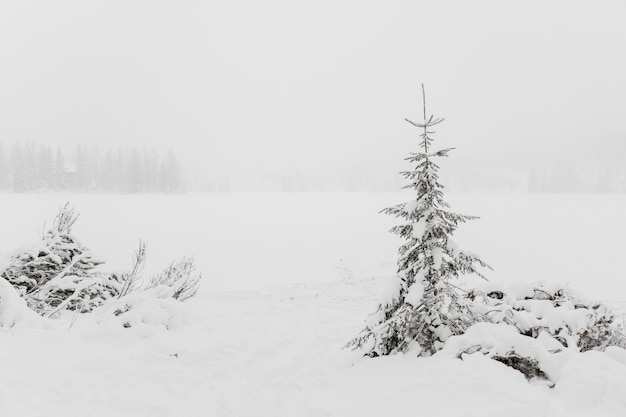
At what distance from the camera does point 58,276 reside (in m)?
7.15

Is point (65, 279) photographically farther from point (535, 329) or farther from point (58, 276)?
point (535, 329)

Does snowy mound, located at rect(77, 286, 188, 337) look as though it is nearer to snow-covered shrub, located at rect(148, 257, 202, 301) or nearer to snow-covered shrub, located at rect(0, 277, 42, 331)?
snow-covered shrub, located at rect(148, 257, 202, 301)

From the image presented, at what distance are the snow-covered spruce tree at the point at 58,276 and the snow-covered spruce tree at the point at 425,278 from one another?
5553mm

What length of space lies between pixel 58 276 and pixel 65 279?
0.29 metres

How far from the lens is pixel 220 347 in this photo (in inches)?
246

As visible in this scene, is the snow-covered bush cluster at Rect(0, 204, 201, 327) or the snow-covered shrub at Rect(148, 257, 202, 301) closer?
the snow-covered bush cluster at Rect(0, 204, 201, 327)

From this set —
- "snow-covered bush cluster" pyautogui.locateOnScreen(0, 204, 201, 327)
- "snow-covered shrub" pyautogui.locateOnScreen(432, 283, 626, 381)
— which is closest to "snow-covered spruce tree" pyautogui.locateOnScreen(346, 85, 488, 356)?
"snow-covered shrub" pyautogui.locateOnScreen(432, 283, 626, 381)

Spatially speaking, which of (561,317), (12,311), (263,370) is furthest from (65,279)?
(561,317)

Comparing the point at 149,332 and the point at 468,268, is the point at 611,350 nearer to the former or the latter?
the point at 468,268

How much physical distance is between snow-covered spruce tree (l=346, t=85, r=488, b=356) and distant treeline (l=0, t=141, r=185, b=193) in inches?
3408

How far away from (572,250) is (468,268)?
69.0ft

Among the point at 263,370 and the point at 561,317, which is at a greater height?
the point at 561,317

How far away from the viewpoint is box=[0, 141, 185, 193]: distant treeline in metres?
76.8

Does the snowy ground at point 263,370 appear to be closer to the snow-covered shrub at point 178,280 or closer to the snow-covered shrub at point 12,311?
the snow-covered shrub at point 12,311
